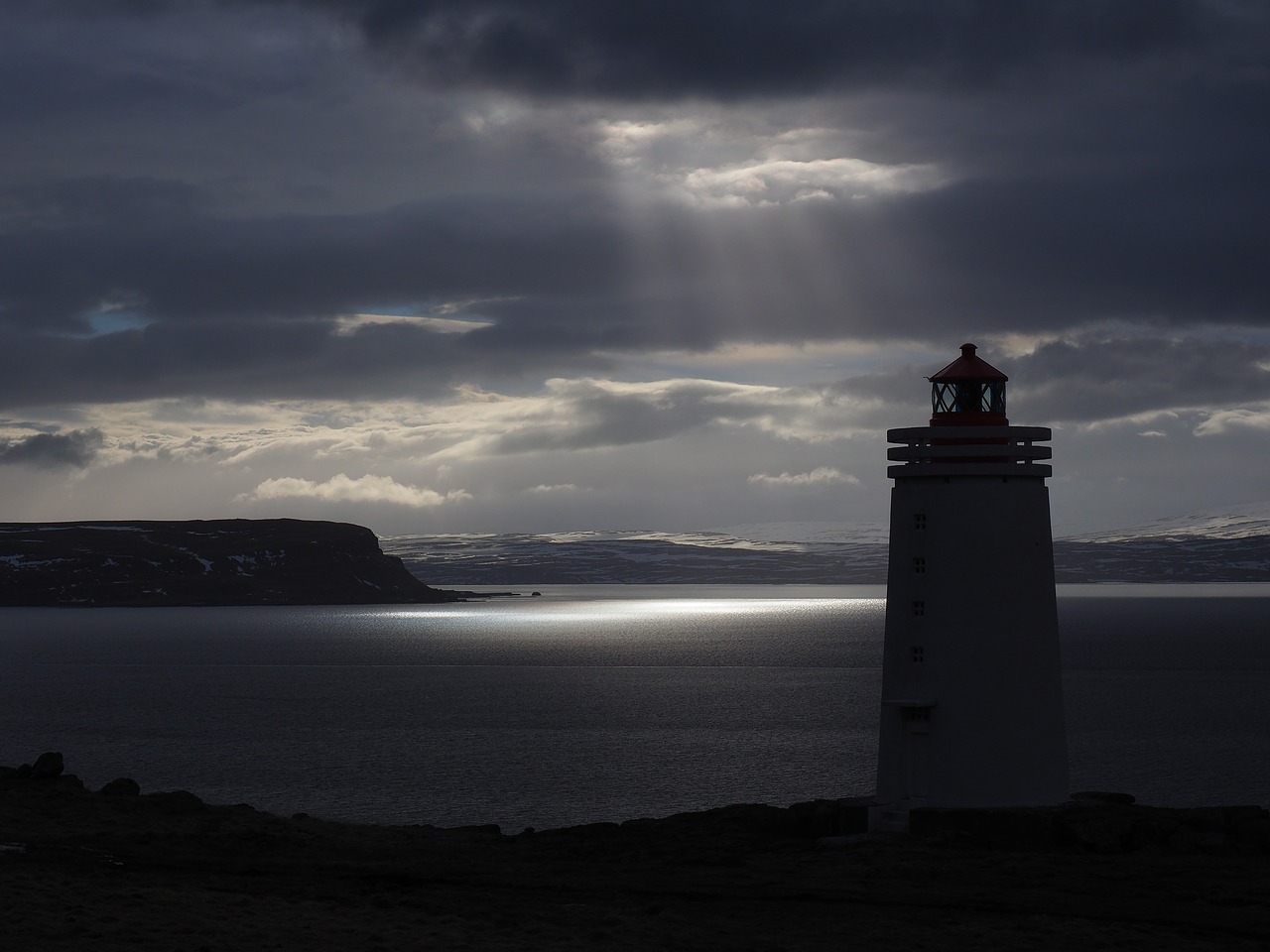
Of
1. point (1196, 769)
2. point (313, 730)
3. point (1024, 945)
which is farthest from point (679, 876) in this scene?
point (313, 730)

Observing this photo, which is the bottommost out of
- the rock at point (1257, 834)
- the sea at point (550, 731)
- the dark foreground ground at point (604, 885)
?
the sea at point (550, 731)

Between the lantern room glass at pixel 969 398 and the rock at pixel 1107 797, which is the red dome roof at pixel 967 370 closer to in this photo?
the lantern room glass at pixel 969 398

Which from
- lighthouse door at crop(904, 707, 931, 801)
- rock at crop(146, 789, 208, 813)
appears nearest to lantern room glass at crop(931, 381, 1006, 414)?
lighthouse door at crop(904, 707, 931, 801)

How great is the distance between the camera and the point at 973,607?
33.6 m

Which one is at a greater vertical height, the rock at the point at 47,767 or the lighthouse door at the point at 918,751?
the lighthouse door at the point at 918,751

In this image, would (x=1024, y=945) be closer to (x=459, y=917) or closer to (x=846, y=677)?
(x=459, y=917)

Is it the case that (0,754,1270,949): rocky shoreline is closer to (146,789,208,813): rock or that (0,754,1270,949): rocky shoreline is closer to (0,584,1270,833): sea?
(146,789,208,813): rock

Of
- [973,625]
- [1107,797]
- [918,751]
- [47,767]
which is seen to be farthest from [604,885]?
[47,767]

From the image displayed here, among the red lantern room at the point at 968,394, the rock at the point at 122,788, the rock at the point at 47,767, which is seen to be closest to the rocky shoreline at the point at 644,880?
the rock at the point at 122,788

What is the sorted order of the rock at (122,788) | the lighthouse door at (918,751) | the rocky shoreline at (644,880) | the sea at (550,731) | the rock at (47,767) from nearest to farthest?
the rocky shoreline at (644,880)
the lighthouse door at (918,751)
the rock at (122,788)
the rock at (47,767)
the sea at (550,731)

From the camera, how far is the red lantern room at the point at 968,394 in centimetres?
3441

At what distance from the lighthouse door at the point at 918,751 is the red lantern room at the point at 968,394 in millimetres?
6986

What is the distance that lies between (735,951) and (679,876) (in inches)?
282

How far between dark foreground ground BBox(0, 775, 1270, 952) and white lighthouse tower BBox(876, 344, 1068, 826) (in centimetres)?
154
